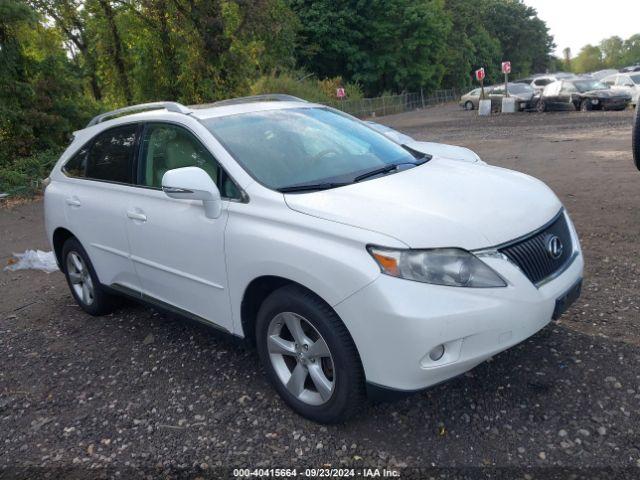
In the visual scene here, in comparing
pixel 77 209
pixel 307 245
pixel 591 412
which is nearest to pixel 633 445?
pixel 591 412

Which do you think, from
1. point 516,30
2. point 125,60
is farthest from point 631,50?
point 125,60

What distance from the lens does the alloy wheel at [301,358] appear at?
9.91ft

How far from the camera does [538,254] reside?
2.98 meters

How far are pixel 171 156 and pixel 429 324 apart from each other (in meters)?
2.22

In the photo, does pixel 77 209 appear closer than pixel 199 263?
No

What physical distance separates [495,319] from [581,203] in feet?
17.9

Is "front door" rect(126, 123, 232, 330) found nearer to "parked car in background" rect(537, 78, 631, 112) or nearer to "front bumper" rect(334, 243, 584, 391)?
"front bumper" rect(334, 243, 584, 391)

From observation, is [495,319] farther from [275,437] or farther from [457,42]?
[457,42]

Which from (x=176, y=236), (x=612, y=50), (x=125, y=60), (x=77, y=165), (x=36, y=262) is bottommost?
(x=36, y=262)

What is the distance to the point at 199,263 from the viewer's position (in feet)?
11.5

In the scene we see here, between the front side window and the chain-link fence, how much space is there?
3095 cm

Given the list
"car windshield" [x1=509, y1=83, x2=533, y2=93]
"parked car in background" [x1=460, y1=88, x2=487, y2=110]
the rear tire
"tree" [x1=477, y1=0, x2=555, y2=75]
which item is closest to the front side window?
the rear tire

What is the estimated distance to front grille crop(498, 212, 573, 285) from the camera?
9.42 feet

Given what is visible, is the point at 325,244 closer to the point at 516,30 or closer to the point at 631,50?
the point at 516,30
